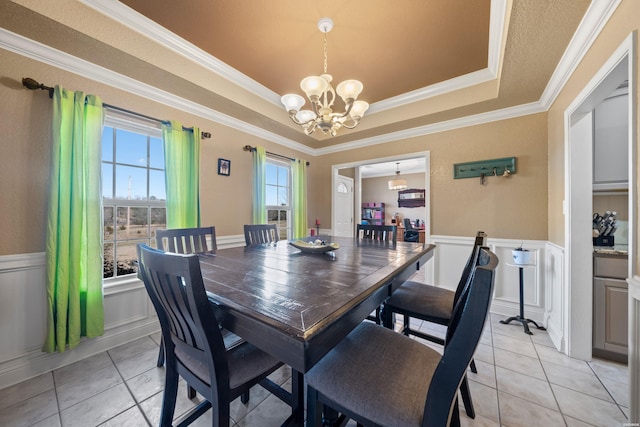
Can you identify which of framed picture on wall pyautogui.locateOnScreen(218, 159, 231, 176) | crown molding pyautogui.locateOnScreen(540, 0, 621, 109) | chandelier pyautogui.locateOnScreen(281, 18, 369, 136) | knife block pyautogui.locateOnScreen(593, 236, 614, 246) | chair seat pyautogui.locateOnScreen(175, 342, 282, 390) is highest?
crown molding pyautogui.locateOnScreen(540, 0, 621, 109)

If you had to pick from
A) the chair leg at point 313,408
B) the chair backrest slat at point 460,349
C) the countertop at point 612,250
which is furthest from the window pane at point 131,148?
the countertop at point 612,250

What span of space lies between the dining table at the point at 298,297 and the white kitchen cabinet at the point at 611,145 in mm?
1844

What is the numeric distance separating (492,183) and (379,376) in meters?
2.88

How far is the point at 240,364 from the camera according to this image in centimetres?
99

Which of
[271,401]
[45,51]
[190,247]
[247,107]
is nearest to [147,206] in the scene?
[190,247]

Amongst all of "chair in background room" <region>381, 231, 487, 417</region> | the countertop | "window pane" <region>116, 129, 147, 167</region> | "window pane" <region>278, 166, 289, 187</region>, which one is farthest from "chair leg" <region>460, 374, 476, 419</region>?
"window pane" <region>278, 166, 289, 187</region>

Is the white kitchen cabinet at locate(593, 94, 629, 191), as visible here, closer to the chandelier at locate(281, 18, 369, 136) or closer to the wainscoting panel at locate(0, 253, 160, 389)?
the chandelier at locate(281, 18, 369, 136)

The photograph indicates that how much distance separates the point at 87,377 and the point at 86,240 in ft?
3.30

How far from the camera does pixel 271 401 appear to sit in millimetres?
1446

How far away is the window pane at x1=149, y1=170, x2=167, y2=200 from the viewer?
2424mm

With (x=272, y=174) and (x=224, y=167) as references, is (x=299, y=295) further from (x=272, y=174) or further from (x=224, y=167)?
(x=272, y=174)

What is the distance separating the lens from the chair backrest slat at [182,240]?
5.89 ft

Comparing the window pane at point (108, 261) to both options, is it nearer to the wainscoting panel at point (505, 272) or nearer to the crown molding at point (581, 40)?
the wainscoting panel at point (505, 272)

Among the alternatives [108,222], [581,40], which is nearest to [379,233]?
[581,40]
